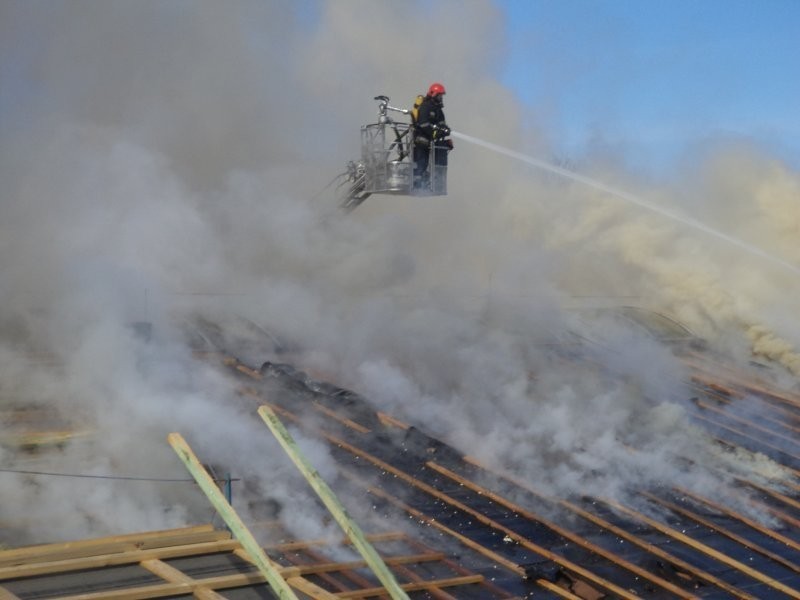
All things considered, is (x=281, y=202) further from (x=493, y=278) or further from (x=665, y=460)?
(x=665, y=460)

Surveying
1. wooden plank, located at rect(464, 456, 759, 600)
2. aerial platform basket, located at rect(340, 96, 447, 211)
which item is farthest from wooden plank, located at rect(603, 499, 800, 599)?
aerial platform basket, located at rect(340, 96, 447, 211)

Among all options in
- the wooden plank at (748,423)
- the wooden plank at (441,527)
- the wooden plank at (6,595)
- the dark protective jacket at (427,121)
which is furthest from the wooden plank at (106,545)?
the dark protective jacket at (427,121)

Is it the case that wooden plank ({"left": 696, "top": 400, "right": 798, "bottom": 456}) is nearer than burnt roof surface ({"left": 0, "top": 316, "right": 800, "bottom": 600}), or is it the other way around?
burnt roof surface ({"left": 0, "top": 316, "right": 800, "bottom": 600})

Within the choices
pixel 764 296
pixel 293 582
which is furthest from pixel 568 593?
pixel 764 296

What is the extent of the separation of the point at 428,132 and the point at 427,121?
0.12m

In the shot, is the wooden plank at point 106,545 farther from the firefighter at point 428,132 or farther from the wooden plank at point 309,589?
the firefighter at point 428,132

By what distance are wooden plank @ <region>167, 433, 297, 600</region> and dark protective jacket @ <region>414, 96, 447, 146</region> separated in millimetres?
6424

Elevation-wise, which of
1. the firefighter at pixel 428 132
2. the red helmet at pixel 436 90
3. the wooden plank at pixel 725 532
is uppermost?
the red helmet at pixel 436 90

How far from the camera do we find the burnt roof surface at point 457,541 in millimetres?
5113

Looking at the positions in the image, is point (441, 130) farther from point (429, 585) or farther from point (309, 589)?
point (309, 589)

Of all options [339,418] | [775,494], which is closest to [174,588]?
[339,418]

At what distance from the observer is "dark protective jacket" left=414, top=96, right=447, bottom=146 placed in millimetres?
10834

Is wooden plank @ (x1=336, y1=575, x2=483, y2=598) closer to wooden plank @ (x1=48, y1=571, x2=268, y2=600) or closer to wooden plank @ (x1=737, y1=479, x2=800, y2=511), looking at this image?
wooden plank @ (x1=48, y1=571, x2=268, y2=600)

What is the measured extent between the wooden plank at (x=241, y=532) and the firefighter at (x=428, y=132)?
21.1ft
